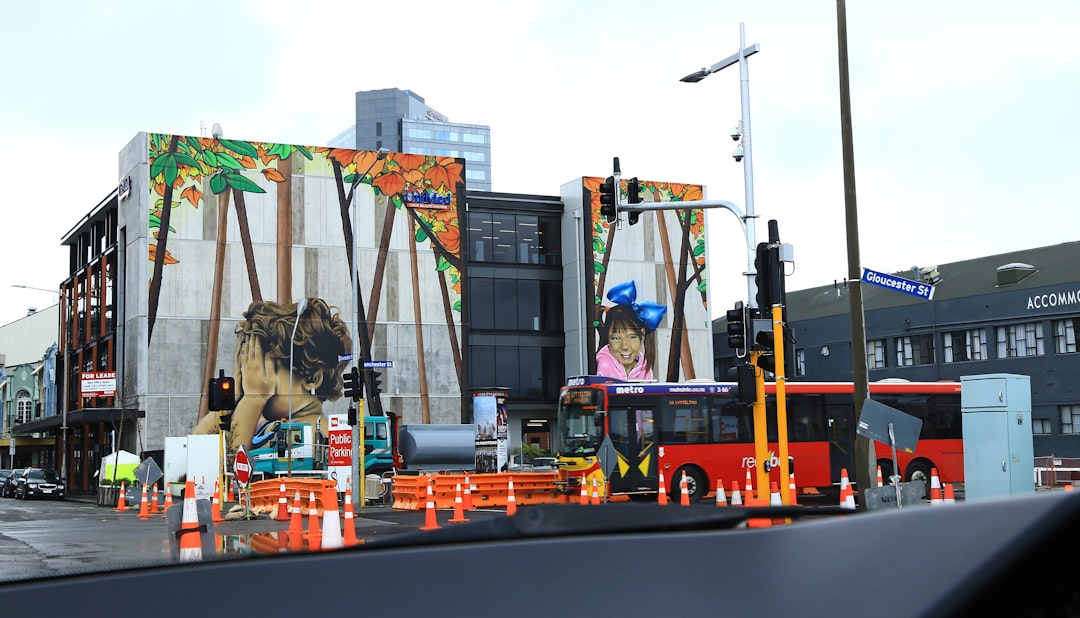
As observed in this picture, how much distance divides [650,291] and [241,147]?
23.6 metres

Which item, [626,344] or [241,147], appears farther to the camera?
[626,344]

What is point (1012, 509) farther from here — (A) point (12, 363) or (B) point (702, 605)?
(A) point (12, 363)

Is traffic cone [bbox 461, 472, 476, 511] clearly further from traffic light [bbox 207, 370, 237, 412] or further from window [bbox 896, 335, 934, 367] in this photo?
window [bbox 896, 335, 934, 367]

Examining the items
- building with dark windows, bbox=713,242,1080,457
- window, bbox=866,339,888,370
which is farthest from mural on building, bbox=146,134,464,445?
window, bbox=866,339,888,370

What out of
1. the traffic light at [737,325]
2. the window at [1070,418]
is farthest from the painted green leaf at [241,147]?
the window at [1070,418]

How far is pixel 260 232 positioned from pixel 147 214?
5.31 metres

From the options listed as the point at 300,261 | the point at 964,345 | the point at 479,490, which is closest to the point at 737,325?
the point at 479,490

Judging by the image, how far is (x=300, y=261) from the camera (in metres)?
53.8

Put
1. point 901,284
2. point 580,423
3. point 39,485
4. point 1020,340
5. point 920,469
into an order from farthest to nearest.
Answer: point 1020,340, point 39,485, point 920,469, point 580,423, point 901,284

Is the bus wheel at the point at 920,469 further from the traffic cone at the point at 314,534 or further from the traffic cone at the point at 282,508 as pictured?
the traffic cone at the point at 314,534

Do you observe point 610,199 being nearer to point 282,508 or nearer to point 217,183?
point 282,508

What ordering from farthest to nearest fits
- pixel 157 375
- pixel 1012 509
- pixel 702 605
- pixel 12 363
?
pixel 12 363, pixel 157 375, pixel 702 605, pixel 1012 509

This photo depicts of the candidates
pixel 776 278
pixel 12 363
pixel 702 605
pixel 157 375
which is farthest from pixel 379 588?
pixel 12 363

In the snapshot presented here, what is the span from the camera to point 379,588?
4.20 ft
